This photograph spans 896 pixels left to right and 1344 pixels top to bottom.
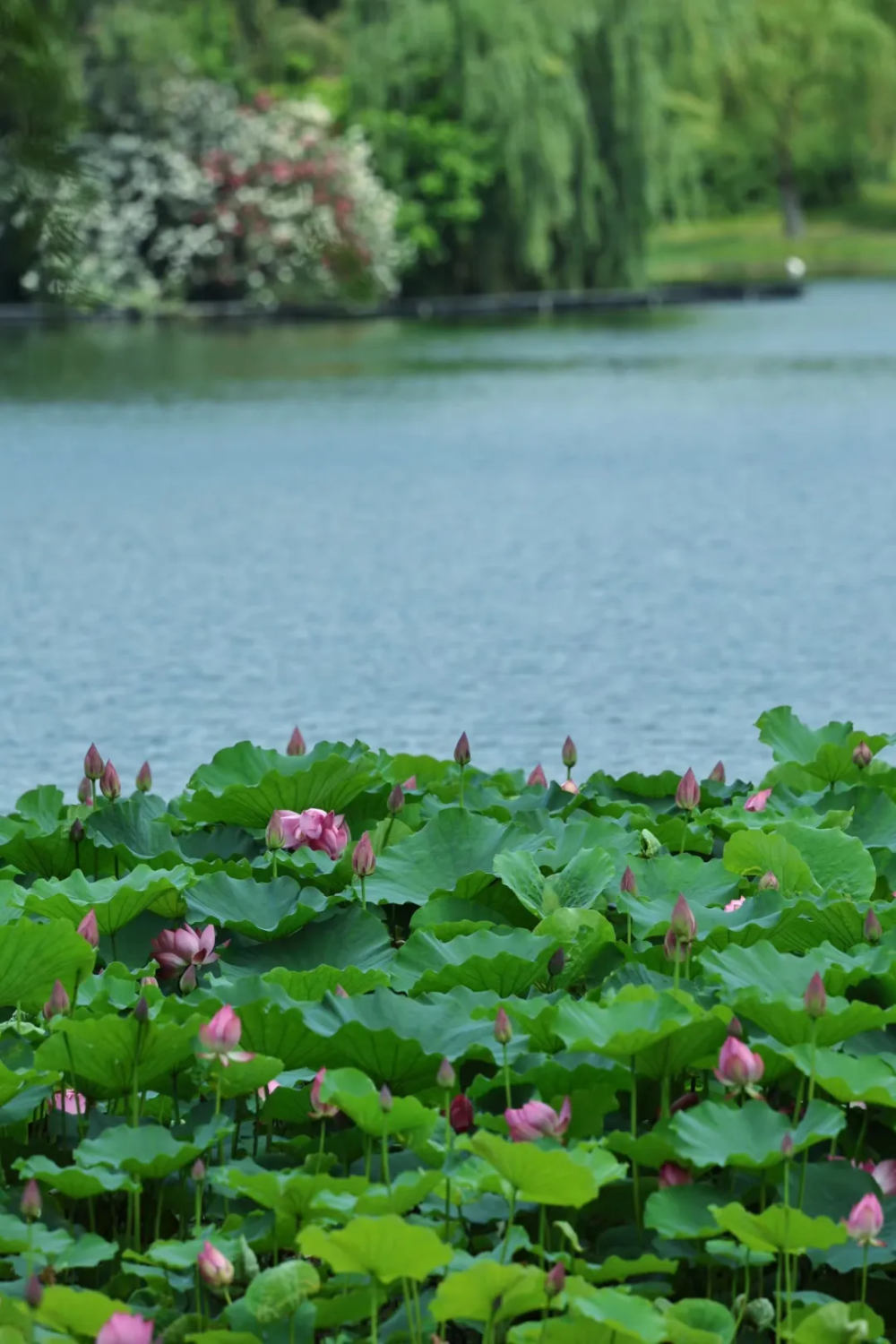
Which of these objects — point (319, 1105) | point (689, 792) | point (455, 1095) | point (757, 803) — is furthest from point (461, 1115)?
point (757, 803)

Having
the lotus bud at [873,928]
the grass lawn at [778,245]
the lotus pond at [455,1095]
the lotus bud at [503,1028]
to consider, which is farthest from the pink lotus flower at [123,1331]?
the grass lawn at [778,245]

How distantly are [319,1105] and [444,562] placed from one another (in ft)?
28.4

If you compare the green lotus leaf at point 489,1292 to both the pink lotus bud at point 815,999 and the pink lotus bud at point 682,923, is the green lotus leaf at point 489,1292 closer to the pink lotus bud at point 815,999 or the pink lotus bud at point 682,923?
the pink lotus bud at point 815,999

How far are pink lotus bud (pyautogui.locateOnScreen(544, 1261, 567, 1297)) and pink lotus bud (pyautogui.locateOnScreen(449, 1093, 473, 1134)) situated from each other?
0.40 meters

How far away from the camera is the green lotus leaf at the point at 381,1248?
1.97 m

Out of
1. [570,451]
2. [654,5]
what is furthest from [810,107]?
[570,451]

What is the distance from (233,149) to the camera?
3375 centimetres

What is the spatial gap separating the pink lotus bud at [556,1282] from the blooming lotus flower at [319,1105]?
0.32 m

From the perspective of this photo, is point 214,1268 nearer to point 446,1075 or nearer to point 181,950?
point 446,1075

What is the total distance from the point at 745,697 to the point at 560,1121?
18.1 ft

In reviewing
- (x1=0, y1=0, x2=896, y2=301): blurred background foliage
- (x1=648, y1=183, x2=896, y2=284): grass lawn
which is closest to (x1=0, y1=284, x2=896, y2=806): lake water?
(x1=0, y1=0, x2=896, y2=301): blurred background foliage

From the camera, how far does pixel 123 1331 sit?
76.8 inches

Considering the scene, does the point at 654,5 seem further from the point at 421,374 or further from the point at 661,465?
the point at 661,465

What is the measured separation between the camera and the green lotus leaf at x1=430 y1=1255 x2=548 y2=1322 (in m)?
2.01
